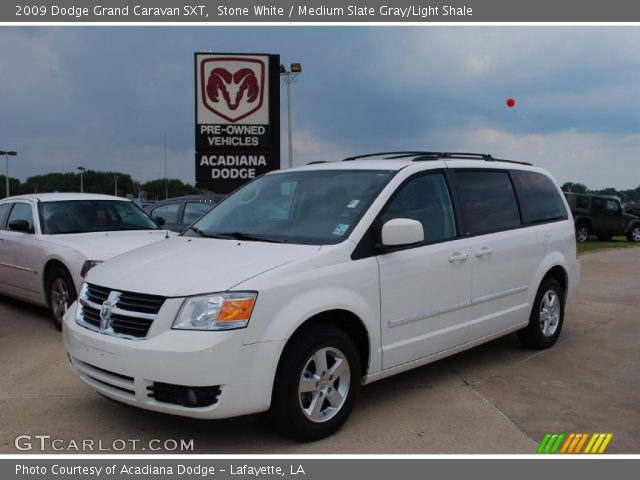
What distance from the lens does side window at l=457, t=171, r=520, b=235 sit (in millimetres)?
5223

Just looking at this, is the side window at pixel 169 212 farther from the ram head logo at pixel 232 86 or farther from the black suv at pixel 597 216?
the black suv at pixel 597 216

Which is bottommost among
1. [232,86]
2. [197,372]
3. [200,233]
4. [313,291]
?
[197,372]

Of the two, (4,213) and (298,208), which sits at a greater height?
(298,208)

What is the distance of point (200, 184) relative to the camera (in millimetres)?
11016

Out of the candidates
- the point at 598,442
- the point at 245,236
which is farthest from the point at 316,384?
the point at 598,442

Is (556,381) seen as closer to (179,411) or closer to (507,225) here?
(507,225)

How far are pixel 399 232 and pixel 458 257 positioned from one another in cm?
91

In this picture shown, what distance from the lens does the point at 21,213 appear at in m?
8.16

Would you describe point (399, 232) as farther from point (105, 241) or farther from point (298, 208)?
point (105, 241)

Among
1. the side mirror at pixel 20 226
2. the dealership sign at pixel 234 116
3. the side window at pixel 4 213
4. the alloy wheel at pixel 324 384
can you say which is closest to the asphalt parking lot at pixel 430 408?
the alloy wheel at pixel 324 384

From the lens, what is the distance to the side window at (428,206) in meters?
4.63

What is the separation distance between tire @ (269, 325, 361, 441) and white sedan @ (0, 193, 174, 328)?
11.7 ft

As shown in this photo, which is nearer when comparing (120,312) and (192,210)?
(120,312)

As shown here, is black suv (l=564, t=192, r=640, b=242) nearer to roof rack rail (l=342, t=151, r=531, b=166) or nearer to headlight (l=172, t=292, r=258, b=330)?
roof rack rail (l=342, t=151, r=531, b=166)
